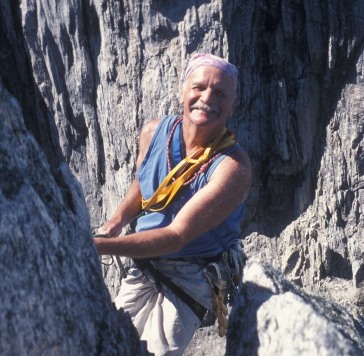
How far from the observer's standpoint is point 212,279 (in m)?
3.85

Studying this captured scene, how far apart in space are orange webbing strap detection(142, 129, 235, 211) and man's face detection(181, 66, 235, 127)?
12 centimetres

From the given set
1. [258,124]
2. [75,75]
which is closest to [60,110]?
[75,75]

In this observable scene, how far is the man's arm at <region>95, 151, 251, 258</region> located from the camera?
130 inches

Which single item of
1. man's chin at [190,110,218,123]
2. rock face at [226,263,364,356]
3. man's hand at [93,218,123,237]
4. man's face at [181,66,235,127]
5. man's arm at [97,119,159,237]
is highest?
man's face at [181,66,235,127]

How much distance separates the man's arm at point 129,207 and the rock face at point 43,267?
3.43 ft

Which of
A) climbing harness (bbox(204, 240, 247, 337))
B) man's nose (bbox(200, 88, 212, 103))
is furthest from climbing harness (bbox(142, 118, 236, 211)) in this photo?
climbing harness (bbox(204, 240, 247, 337))

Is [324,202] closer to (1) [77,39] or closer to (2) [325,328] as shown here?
(1) [77,39]

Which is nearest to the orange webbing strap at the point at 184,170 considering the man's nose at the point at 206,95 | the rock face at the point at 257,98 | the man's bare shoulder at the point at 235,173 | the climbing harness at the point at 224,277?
the man's bare shoulder at the point at 235,173

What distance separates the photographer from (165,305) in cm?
385

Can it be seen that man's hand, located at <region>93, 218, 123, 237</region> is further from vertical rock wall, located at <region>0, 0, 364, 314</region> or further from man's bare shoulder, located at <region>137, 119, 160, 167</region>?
vertical rock wall, located at <region>0, 0, 364, 314</region>

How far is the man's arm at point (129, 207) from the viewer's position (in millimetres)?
4148

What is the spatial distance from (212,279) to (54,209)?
50.1 inches

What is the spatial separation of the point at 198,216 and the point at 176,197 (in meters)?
0.38

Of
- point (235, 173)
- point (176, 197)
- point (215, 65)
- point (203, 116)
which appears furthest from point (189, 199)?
point (215, 65)
